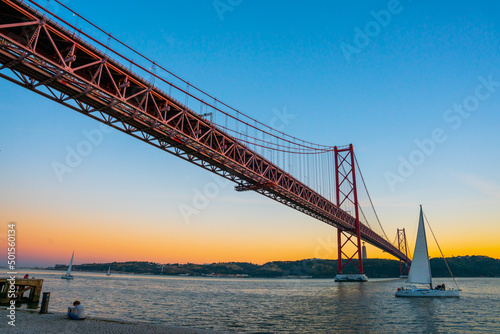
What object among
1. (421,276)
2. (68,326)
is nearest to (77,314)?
Result: (68,326)

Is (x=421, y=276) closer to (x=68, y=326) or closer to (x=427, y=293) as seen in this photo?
(x=427, y=293)

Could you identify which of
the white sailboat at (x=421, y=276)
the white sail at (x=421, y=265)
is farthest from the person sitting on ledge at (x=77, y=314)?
the white sail at (x=421, y=265)

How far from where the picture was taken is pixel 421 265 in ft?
137

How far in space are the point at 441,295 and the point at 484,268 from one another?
200 metres

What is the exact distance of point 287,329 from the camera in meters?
19.1

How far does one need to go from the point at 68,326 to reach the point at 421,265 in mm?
39462

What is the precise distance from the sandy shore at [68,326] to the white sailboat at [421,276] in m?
32.5

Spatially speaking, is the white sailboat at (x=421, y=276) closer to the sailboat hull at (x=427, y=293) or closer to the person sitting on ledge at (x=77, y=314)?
the sailboat hull at (x=427, y=293)

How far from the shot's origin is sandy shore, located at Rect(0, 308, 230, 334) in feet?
47.8

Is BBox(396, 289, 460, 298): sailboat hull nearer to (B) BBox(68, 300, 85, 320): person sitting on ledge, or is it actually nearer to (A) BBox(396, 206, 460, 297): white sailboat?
(A) BBox(396, 206, 460, 297): white sailboat

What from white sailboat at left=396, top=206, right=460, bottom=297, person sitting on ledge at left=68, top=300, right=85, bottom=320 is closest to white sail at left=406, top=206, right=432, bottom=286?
white sailboat at left=396, top=206, right=460, bottom=297

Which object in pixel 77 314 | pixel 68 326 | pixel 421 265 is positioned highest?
pixel 421 265

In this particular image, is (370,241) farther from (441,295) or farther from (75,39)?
(75,39)

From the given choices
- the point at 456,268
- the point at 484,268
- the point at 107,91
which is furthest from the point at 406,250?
the point at 107,91
